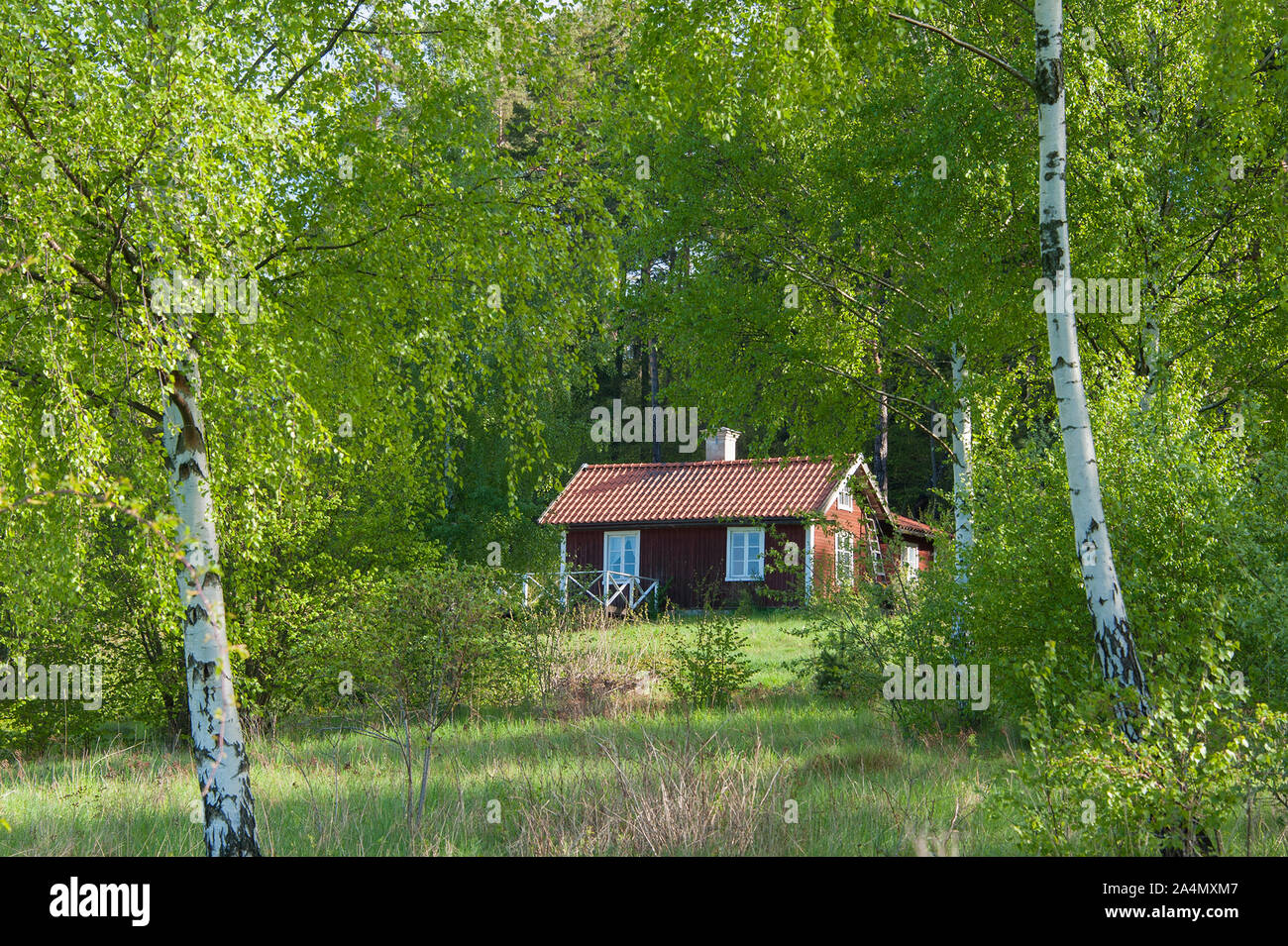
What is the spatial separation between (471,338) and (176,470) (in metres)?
2.33

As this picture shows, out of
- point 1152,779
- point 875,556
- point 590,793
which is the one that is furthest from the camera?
point 875,556

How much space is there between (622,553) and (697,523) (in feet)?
8.56

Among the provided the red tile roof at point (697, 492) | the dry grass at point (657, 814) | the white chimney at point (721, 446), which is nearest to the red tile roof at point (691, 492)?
the red tile roof at point (697, 492)

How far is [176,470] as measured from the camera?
665cm

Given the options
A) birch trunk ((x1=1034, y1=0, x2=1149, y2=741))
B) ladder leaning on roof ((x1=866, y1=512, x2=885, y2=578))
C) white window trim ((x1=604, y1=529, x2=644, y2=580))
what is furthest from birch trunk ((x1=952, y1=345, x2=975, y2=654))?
white window trim ((x1=604, y1=529, x2=644, y2=580))

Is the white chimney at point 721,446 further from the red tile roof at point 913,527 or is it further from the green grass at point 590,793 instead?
the green grass at point 590,793

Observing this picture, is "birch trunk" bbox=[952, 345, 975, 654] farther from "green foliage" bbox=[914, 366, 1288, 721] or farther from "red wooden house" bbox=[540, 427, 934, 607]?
"red wooden house" bbox=[540, 427, 934, 607]

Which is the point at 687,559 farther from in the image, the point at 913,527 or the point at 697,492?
the point at 913,527

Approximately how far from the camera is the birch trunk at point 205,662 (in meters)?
6.45

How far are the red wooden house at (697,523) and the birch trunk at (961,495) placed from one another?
1344 centimetres

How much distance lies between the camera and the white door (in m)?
29.8

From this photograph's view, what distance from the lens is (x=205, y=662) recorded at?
649cm

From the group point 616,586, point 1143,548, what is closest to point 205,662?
point 1143,548
